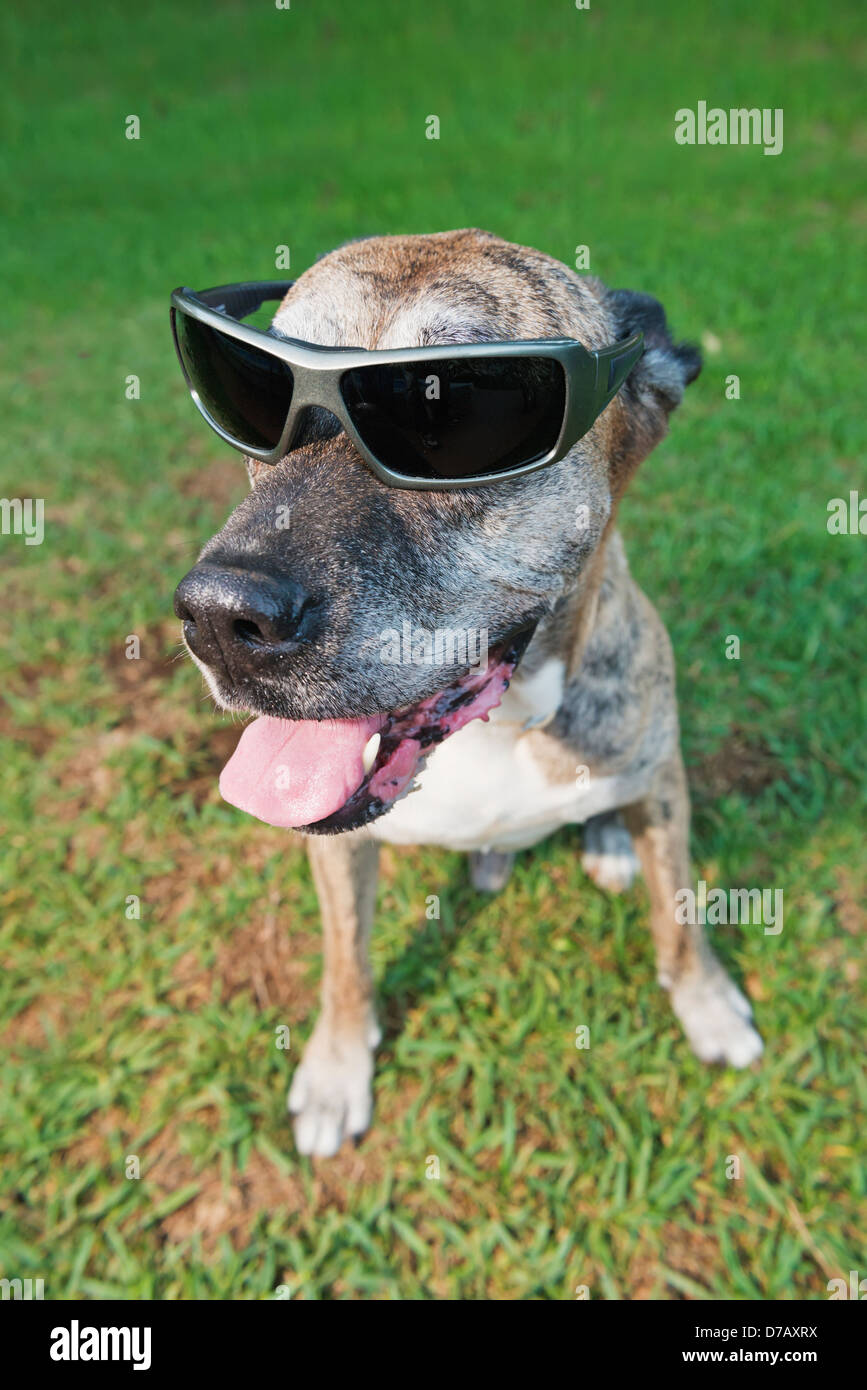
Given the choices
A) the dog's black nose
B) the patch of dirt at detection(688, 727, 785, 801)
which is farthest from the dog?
the patch of dirt at detection(688, 727, 785, 801)

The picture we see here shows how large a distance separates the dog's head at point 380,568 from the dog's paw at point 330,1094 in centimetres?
110

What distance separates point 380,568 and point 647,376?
818mm

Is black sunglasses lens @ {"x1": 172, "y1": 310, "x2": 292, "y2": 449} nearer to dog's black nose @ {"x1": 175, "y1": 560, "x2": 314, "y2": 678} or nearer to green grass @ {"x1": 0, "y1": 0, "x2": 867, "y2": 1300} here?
dog's black nose @ {"x1": 175, "y1": 560, "x2": 314, "y2": 678}

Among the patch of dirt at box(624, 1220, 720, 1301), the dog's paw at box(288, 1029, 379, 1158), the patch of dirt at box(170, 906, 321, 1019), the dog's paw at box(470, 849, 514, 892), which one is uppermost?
the dog's paw at box(470, 849, 514, 892)

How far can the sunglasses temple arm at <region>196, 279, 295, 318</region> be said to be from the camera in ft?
6.14

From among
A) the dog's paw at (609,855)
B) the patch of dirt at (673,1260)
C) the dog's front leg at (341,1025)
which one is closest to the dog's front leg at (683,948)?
the dog's paw at (609,855)

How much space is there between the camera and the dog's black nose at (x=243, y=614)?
1.33 m

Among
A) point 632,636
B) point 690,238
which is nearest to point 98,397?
point 690,238

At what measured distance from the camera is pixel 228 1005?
8.54 ft

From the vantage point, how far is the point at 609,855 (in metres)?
2.80

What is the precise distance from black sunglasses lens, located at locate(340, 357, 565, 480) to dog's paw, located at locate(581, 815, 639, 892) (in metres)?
1.55

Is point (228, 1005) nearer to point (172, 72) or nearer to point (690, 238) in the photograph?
point (690, 238)
